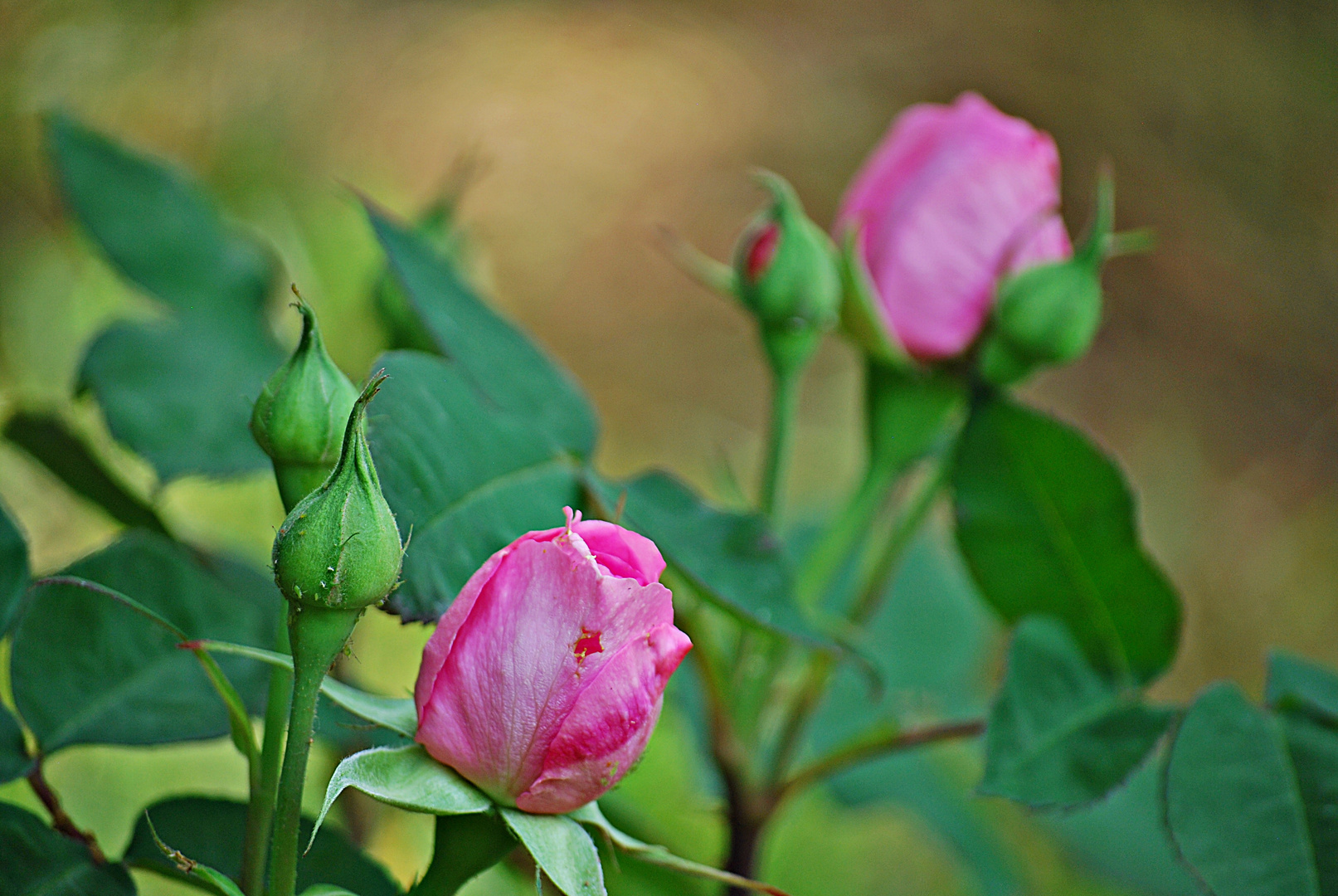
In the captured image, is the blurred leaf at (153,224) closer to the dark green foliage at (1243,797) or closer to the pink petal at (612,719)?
the pink petal at (612,719)

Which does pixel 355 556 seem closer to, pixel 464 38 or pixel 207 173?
pixel 207 173

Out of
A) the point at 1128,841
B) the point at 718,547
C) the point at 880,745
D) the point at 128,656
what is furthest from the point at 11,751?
the point at 1128,841

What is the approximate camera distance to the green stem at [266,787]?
1.07ft

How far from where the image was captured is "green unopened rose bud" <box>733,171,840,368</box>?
1.63 feet

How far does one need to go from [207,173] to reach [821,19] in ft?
6.90

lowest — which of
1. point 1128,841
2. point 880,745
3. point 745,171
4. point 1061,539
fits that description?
point 745,171

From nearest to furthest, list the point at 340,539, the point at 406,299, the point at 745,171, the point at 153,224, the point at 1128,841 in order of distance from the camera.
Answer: the point at 340,539
the point at 406,299
the point at 153,224
the point at 1128,841
the point at 745,171

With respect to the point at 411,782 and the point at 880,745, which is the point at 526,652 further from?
the point at 880,745

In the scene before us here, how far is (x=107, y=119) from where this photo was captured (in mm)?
2064

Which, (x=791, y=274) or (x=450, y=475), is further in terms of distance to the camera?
(x=791, y=274)

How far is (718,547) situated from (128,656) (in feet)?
0.73

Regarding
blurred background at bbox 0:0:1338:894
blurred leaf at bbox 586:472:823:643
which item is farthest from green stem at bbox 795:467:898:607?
blurred background at bbox 0:0:1338:894

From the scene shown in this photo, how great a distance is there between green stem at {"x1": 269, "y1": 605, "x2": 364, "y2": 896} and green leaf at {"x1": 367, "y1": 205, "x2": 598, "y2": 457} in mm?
147

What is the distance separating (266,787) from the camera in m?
0.33
